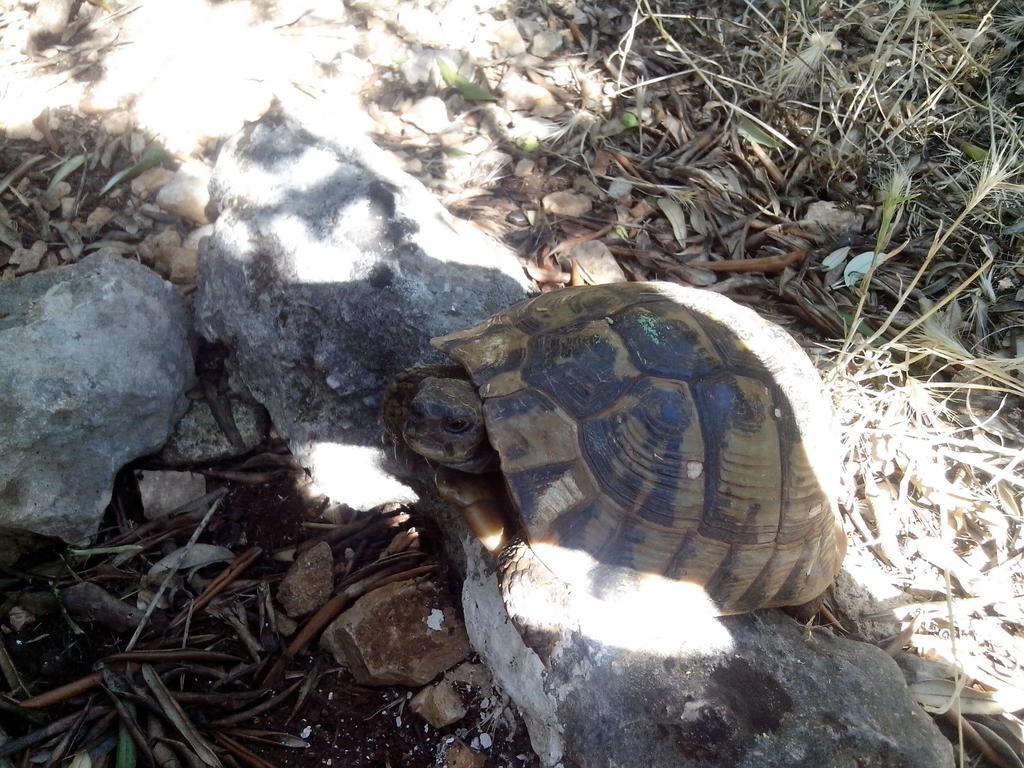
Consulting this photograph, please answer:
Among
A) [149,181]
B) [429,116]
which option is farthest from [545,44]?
[149,181]

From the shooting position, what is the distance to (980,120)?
4.25 metres

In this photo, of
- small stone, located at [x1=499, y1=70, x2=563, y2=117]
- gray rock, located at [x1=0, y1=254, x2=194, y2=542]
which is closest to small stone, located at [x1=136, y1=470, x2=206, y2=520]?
gray rock, located at [x1=0, y1=254, x2=194, y2=542]

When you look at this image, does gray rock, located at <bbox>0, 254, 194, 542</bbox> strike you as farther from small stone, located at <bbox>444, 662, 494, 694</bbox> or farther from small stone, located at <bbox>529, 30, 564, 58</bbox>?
small stone, located at <bbox>529, 30, 564, 58</bbox>

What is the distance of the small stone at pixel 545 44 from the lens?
15.4 ft

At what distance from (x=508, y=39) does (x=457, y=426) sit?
10.2 feet

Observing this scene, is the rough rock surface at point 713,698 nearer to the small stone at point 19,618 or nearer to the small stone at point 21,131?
the small stone at point 19,618

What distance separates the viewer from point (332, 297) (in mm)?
3072

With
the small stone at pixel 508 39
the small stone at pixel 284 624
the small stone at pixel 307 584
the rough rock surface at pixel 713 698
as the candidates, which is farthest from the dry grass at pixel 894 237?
the small stone at pixel 284 624

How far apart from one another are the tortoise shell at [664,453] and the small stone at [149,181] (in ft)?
7.02

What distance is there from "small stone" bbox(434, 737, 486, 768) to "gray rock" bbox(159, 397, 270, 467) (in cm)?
147

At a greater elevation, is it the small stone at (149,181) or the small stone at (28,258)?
the small stone at (149,181)

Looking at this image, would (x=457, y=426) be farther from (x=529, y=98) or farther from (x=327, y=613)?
(x=529, y=98)

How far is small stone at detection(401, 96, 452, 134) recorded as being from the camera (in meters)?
4.32

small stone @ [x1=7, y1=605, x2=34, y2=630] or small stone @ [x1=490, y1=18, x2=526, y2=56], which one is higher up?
small stone @ [x1=490, y1=18, x2=526, y2=56]
